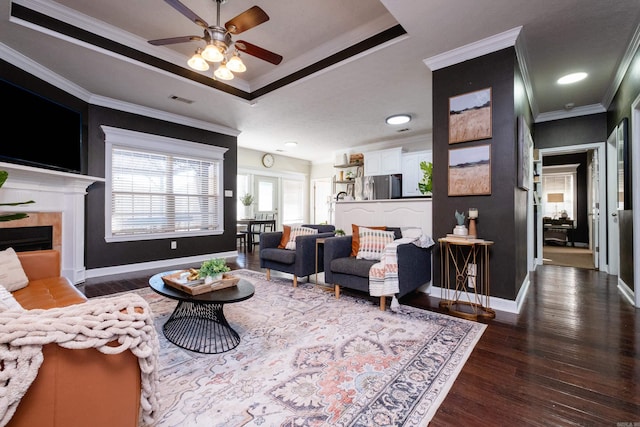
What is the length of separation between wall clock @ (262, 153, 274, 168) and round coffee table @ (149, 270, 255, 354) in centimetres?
574

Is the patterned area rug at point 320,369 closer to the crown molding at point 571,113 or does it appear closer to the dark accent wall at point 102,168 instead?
the dark accent wall at point 102,168

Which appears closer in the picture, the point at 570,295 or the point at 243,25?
the point at 243,25

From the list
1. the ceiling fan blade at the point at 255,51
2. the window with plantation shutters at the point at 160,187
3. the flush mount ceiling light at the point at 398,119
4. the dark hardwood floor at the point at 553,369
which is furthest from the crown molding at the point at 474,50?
the window with plantation shutters at the point at 160,187

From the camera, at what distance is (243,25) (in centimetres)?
227

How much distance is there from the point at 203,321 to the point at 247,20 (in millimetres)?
2453

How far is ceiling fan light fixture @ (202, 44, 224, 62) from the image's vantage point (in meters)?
2.34

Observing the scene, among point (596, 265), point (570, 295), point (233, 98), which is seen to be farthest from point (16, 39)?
point (596, 265)

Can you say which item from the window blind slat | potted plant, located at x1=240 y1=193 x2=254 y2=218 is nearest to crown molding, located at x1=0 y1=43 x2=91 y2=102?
the window blind slat

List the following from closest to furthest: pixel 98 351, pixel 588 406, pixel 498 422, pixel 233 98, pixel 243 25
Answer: pixel 98 351 < pixel 498 422 < pixel 588 406 < pixel 243 25 < pixel 233 98

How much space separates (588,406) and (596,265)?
15.4ft

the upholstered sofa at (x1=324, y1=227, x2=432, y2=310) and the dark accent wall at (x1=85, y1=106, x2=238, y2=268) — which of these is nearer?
the upholstered sofa at (x1=324, y1=227, x2=432, y2=310)

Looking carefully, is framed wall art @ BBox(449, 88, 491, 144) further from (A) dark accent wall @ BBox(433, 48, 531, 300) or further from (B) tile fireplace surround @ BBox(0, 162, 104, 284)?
(B) tile fireplace surround @ BBox(0, 162, 104, 284)

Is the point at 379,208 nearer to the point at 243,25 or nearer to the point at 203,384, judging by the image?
the point at 243,25

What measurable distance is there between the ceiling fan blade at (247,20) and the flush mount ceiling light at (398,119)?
128 inches
